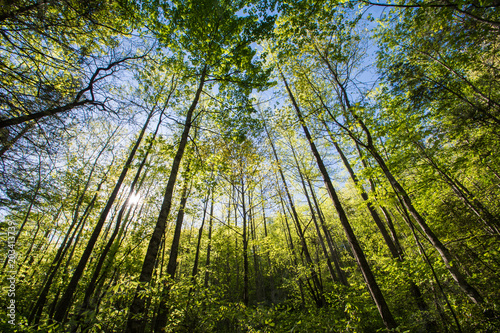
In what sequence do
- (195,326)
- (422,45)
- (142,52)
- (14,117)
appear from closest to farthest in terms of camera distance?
(14,117) → (195,326) → (142,52) → (422,45)

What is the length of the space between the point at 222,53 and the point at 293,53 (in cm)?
371

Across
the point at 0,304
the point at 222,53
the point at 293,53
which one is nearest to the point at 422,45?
the point at 293,53

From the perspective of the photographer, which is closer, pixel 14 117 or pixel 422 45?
pixel 14 117

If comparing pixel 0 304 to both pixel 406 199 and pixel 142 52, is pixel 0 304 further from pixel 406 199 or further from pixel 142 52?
pixel 406 199

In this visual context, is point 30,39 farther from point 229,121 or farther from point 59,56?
point 229,121

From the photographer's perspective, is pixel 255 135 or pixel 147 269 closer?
pixel 147 269

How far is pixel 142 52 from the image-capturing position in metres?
4.46

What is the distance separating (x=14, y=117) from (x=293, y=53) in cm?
852

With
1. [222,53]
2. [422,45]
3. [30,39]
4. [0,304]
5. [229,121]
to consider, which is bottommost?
[0,304]

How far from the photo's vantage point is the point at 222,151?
315 inches

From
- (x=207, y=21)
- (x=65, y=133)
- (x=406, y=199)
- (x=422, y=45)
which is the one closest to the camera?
(x=65, y=133)

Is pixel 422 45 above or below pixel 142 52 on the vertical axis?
above

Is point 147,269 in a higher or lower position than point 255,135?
lower

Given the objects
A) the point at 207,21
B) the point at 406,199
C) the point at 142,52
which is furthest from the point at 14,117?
the point at 406,199
